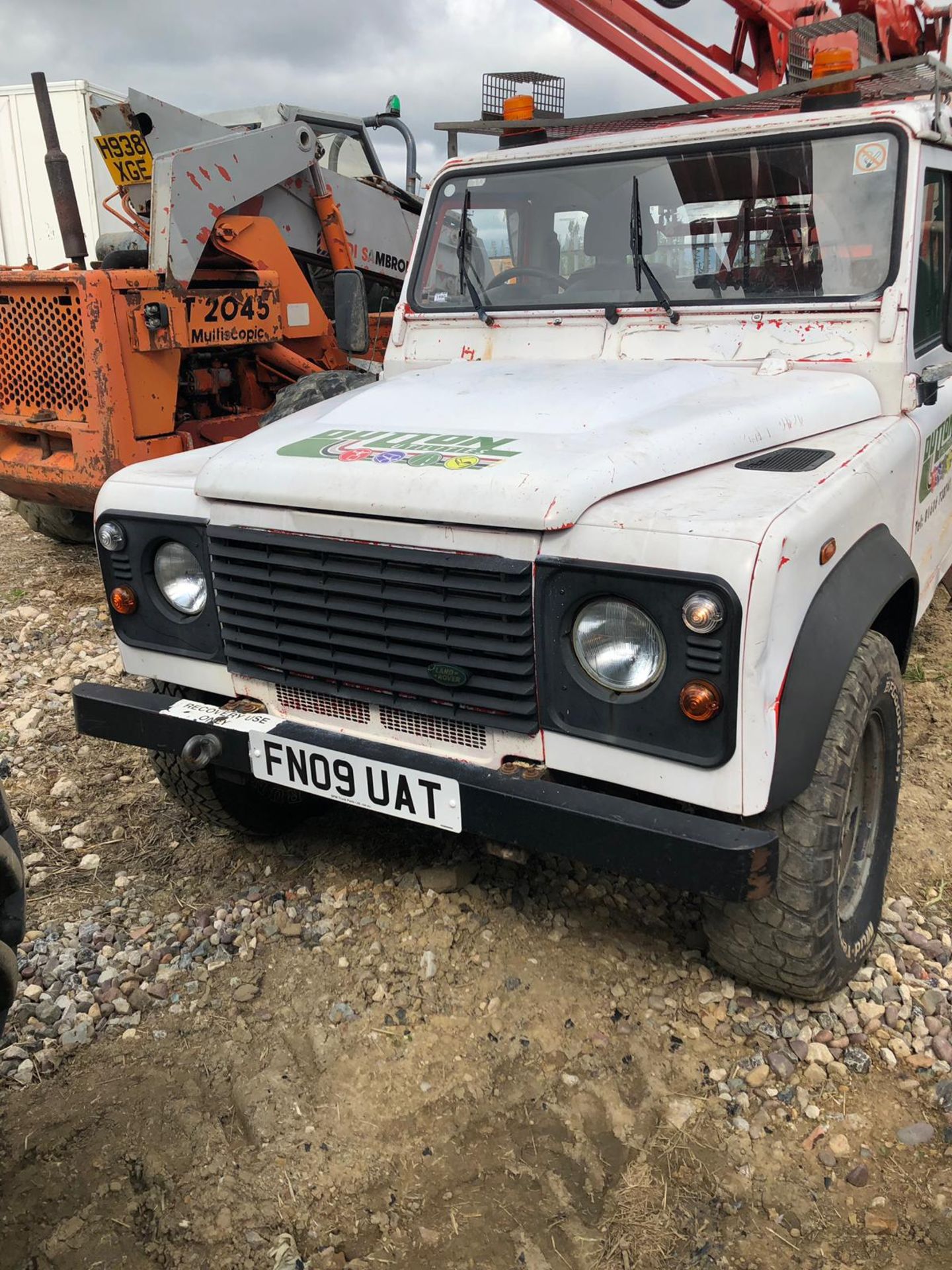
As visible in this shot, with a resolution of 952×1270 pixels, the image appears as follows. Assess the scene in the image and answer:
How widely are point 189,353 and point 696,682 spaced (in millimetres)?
4981

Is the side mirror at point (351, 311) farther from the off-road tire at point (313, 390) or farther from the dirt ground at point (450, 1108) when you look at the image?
the dirt ground at point (450, 1108)

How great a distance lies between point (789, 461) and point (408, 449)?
93 cm

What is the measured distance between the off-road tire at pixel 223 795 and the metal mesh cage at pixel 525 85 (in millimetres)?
2664

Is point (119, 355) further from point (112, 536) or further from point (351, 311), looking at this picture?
point (112, 536)

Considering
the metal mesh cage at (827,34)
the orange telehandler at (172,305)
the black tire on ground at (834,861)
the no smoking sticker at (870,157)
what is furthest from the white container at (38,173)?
the black tire on ground at (834,861)

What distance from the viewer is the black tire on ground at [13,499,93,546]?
6.75 m

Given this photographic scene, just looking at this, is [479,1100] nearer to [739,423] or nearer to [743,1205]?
[743,1205]

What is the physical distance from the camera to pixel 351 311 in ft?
12.8

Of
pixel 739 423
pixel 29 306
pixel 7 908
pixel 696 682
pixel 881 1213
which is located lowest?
pixel 881 1213

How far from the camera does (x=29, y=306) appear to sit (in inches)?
220

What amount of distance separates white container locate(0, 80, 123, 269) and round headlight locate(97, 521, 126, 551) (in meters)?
11.0

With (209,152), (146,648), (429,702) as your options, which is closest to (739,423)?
(429,702)

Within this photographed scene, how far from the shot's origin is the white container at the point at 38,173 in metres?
12.4

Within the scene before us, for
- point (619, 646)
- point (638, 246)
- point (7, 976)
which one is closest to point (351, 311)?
point (638, 246)
